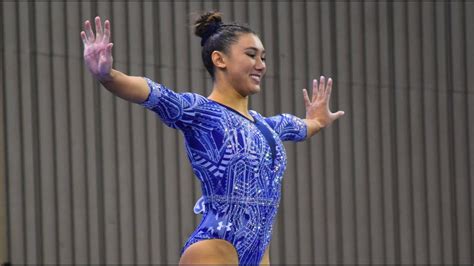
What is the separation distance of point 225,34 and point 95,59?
2.63 ft

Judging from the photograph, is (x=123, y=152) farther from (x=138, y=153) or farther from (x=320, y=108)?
(x=320, y=108)

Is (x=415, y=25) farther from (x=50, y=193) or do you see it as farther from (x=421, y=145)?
(x=50, y=193)

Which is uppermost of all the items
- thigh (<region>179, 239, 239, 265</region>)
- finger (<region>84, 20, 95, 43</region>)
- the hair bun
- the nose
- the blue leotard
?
the hair bun

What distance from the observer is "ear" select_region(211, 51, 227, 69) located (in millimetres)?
4116

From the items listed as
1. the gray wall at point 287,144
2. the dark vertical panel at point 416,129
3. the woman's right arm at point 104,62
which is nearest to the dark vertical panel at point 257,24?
the gray wall at point 287,144

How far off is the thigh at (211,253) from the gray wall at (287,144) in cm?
268

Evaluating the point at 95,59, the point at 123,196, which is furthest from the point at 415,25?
the point at 95,59

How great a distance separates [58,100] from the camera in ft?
21.1

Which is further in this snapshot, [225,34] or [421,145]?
[421,145]

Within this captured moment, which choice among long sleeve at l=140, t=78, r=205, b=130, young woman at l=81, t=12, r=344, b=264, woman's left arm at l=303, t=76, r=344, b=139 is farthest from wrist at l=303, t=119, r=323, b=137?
long sleeve at l=140, t=78, r=205, b=130

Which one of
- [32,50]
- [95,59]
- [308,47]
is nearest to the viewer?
[95,59]

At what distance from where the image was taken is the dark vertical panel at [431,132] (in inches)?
Result: 296

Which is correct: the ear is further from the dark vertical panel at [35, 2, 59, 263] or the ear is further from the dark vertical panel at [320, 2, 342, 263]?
the dark vertical panel at [320, 2, 342, 263]

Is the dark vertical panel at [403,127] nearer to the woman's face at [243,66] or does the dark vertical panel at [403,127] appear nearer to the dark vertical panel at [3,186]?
the dark vertical panel at [3,186]
